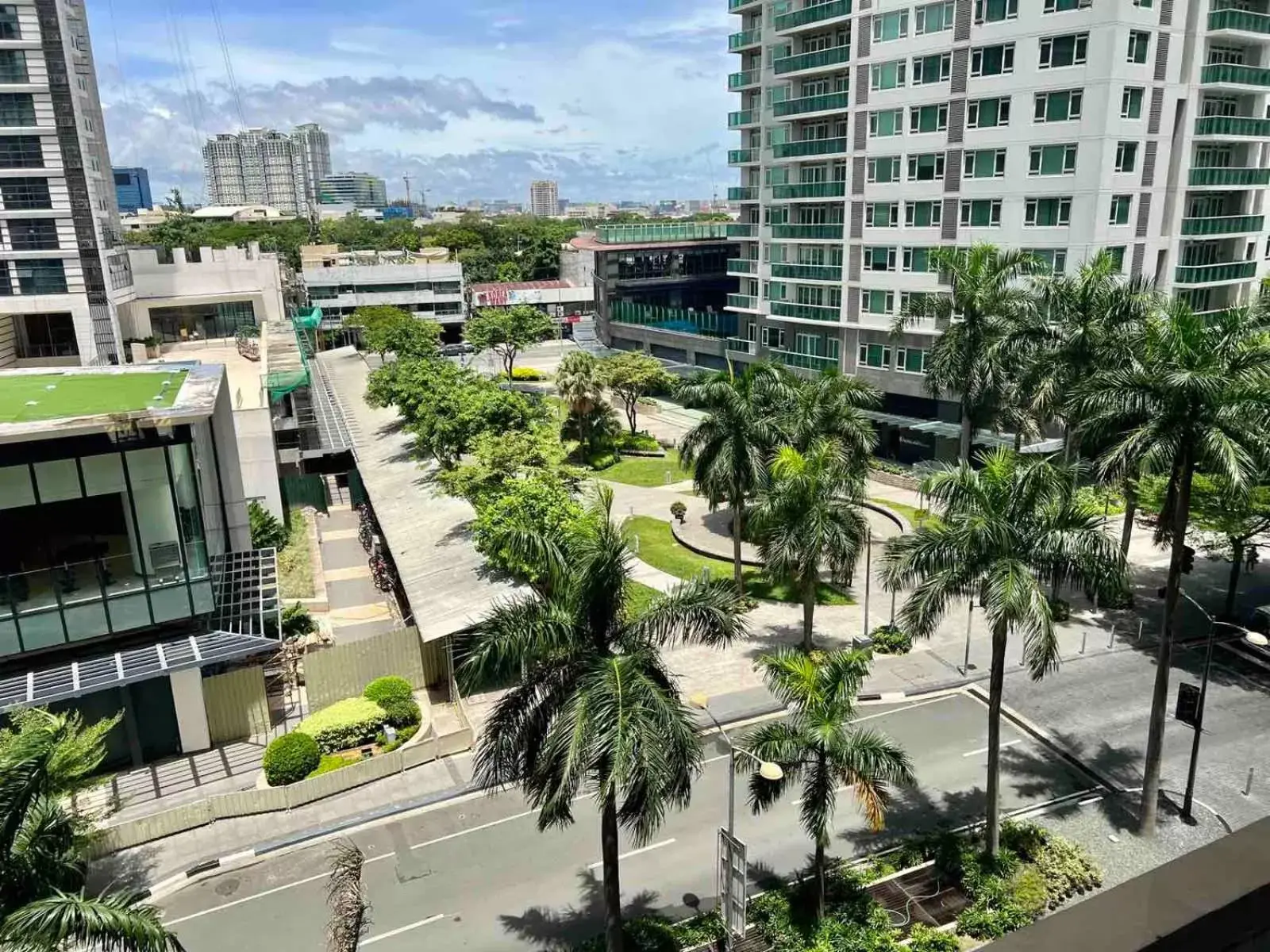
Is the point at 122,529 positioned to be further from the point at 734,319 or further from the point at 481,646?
the point at 734,319

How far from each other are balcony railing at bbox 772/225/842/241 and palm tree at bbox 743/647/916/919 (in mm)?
43117

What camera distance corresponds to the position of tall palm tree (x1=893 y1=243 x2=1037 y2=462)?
36.8m

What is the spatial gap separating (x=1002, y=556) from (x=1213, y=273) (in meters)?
42.5

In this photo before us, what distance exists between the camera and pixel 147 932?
11.4 metres

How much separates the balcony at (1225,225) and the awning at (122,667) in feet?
163

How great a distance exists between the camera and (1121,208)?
44688 millimetres

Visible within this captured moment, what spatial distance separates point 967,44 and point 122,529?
1762 inches

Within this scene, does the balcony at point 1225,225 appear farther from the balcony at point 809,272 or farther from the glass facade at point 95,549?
the glass facade at point 95,549

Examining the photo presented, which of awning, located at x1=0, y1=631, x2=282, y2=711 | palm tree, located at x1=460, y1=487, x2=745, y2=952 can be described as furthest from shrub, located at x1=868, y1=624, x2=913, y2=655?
awning, located at x1=0, y1=631, x2=282, y2=711

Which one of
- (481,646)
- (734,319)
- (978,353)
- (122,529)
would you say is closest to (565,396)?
(734,319)

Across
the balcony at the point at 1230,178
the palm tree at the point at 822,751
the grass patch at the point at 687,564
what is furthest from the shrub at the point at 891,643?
the balcony at the point at 1230,178

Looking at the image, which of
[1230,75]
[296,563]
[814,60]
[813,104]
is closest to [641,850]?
[296,563]

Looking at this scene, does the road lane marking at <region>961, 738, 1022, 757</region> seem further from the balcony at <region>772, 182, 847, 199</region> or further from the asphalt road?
the balcony at <region>772, 182, 847, 199</region>

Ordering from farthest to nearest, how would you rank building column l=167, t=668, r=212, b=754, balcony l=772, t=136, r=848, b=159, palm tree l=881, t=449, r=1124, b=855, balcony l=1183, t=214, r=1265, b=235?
1. balcony l=772, t=136, r=848, b=159
2. balcony l=1183, t=214, r=1265, b=235
3. building column l=167, t=668, r=212, b=754
4. palm tree l=881, t=449, r=1124, b=855
